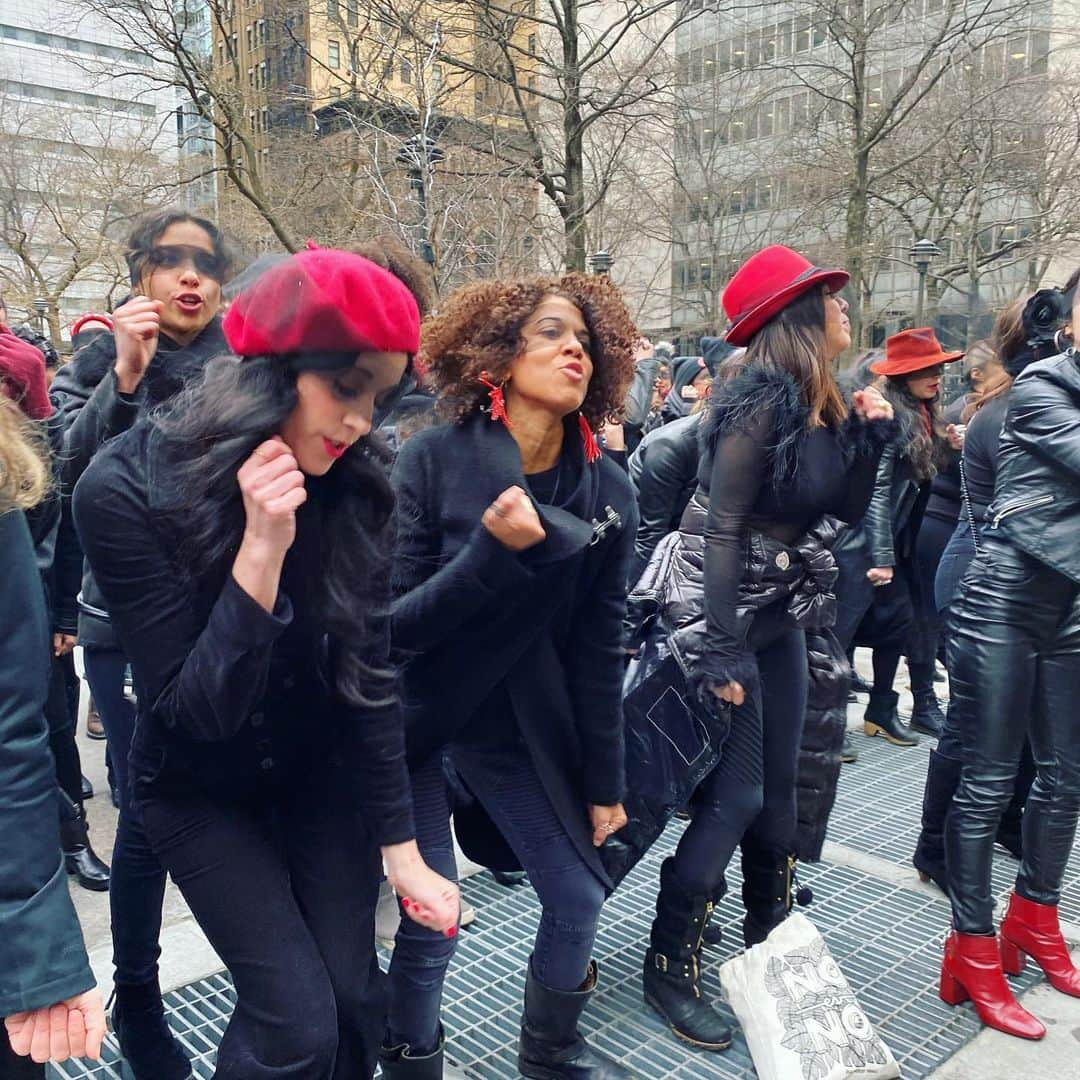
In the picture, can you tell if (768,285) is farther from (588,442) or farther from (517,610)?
(517,610)

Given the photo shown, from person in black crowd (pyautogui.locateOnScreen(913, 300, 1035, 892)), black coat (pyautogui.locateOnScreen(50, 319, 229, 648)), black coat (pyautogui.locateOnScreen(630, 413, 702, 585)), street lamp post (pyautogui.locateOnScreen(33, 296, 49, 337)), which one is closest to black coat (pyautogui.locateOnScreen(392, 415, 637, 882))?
black coat (pyautogui.locateOnScreen(50, 319, 229, 648))

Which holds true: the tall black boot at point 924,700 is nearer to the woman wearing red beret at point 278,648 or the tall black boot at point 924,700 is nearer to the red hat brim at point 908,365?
the red hat brim at point 908,365

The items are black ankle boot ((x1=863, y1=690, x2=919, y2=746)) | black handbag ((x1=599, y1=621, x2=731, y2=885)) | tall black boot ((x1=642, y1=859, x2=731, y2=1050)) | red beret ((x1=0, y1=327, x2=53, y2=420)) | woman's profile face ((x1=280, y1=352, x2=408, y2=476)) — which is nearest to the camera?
woman's profile face ((x1=280, y1=352, x2=408, y2=476))

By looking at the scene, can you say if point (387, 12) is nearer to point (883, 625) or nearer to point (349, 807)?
point (883, 625)

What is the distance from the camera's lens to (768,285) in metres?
3.31

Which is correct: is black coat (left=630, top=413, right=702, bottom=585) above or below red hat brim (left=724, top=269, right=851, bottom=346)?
below

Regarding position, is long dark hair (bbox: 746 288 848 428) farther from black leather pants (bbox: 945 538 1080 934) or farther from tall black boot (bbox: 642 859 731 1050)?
tall black boot (bbox: 642 859 731 1050)

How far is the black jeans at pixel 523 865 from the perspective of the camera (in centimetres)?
260

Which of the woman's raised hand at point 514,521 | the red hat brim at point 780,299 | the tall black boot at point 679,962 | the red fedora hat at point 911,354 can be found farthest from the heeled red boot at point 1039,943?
the red fedora hat at point 911,354

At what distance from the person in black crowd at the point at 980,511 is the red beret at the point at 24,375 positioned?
10.0 feet

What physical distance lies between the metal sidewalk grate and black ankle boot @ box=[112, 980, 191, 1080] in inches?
13.8

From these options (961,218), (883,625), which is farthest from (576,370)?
(961,218)

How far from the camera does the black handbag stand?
119 inches

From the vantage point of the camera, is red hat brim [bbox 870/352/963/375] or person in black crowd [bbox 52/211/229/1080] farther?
red hat brim [bbox 870/352/963/375]
